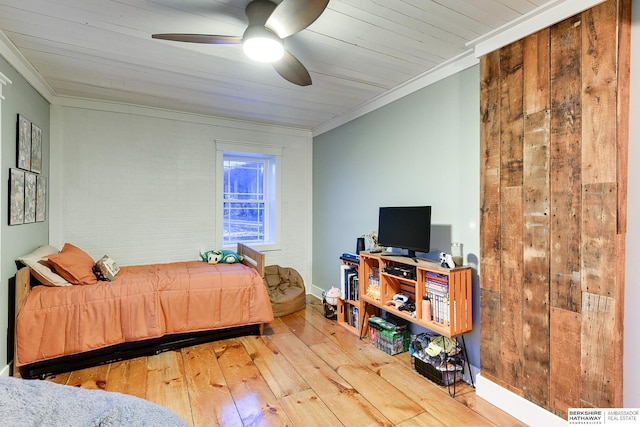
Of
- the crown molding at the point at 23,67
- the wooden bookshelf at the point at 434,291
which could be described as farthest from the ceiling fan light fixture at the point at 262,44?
the wooden bookshelf at the point at 434,291

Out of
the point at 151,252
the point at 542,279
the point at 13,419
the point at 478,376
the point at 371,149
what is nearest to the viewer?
the point at 13,419

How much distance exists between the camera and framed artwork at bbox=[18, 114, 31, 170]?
2.49 metres

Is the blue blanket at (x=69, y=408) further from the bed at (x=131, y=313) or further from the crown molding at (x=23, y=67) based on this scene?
the crown molding at (x=23, y=67)

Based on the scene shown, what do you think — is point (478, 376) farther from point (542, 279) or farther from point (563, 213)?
point (563, 213)

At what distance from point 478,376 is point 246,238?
3.28m

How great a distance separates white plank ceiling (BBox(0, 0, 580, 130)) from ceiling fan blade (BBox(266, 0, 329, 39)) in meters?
0.28

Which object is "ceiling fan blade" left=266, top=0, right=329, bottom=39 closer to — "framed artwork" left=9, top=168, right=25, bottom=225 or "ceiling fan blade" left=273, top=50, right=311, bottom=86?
"ceiling fan blade" left=273, top=50, right=311, bottom=86

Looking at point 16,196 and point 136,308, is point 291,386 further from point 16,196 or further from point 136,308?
point 16,196

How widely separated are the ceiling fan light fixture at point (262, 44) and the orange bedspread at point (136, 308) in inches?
82.1

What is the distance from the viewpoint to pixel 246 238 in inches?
180

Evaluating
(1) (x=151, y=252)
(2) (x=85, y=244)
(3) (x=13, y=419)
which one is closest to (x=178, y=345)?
(1) (x=151, y=252)

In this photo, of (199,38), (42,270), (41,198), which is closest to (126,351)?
(42,270)

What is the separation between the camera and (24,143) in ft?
8.43

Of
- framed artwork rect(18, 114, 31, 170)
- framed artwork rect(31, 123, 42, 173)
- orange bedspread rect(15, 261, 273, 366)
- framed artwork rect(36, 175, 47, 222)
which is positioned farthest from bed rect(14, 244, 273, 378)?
framed artwork rect(31, 123, 42, 173)
